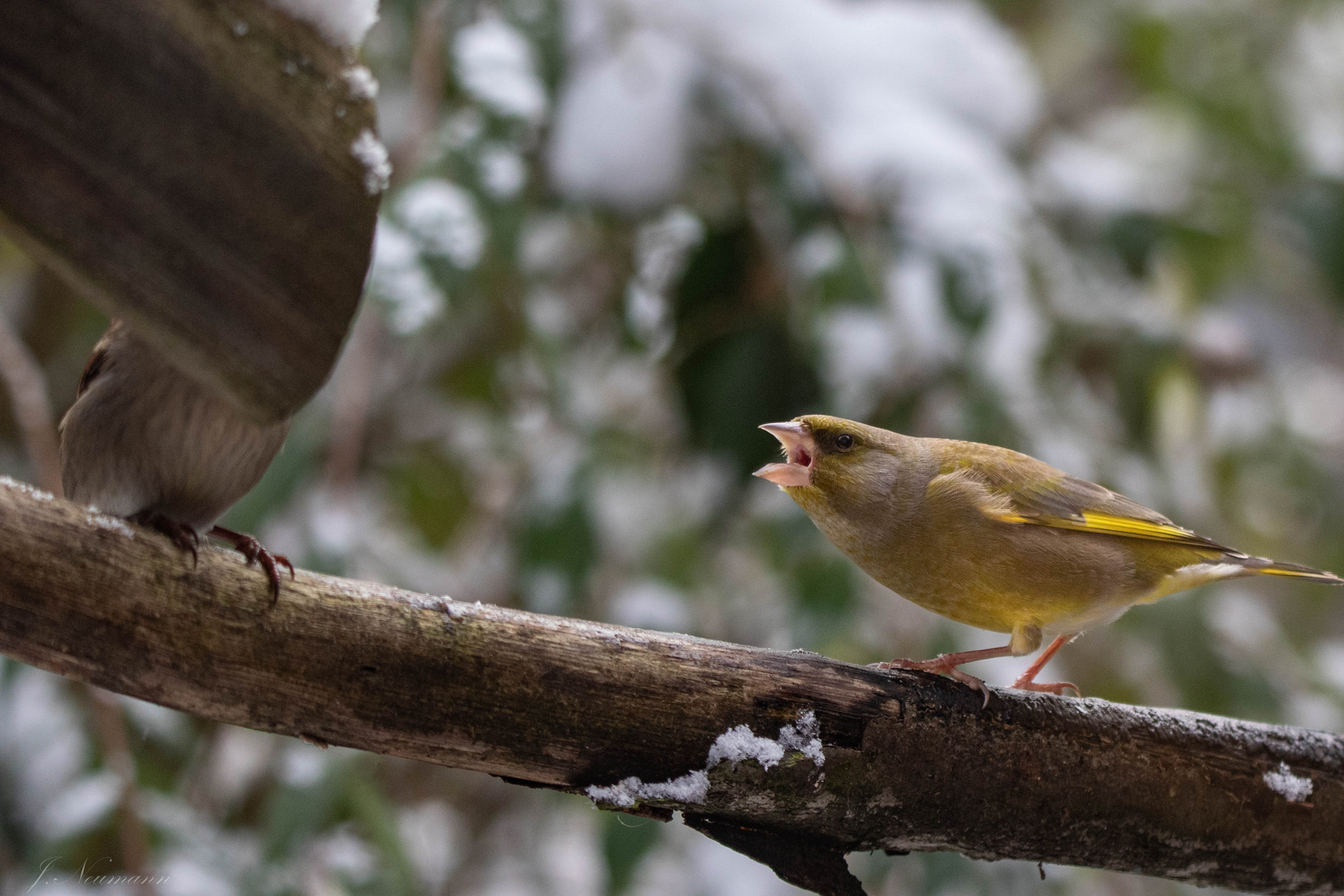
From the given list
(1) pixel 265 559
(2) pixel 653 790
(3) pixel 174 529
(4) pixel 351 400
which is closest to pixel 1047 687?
(2) pixel 653 790

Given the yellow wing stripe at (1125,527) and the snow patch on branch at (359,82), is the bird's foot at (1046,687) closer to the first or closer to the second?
the yellow wing stripe at (1125,527)

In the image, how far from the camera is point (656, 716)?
1.43 meters

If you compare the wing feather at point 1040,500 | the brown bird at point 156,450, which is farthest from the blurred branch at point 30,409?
the wing feather at point 1040,500

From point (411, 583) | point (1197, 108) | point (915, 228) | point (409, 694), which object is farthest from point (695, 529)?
point (1197, 108)

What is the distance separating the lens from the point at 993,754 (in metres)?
1.60

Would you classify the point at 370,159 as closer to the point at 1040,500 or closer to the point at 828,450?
the point at 828,450

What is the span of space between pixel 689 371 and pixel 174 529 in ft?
5.28

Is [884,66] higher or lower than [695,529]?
higher

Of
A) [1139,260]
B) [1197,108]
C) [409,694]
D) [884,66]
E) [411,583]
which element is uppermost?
[1197,108]

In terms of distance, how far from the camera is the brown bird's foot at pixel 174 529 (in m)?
1.39

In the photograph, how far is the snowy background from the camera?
2.68 meters

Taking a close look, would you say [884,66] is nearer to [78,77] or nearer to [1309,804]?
[1309,804]

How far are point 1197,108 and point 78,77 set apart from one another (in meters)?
5.07
